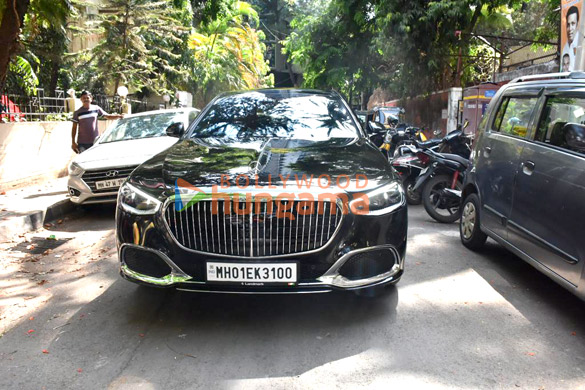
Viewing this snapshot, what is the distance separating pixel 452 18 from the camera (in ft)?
56.4

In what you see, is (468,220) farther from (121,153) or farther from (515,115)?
(121,153)

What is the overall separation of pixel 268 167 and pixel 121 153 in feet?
15.5

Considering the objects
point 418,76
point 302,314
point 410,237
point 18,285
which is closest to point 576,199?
point 302,314

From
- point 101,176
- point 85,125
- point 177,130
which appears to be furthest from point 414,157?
point 85,125

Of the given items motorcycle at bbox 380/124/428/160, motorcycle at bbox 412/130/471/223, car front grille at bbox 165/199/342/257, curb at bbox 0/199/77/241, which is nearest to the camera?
car front grille at bbox 165/199/342/257

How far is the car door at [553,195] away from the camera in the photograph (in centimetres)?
350

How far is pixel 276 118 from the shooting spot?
4.72 meters

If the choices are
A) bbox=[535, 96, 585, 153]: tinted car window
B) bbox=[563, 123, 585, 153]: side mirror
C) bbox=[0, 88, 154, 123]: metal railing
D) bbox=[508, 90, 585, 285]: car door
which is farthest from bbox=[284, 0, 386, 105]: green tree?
bbox=[563, 123, 585, 153]: side mirror

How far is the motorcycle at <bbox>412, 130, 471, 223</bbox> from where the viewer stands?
698cm

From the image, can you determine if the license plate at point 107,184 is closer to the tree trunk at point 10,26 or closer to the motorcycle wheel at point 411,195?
the tree trunk at point 10,26

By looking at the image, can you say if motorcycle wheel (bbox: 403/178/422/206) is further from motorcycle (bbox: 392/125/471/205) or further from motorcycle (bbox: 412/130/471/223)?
motorcycle (bbox: 412/130/471/223)

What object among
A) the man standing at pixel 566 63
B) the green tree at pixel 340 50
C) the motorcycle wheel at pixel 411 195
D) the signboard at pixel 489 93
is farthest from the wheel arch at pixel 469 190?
the green tree at pixel 340 50

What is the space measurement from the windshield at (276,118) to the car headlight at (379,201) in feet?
3.58

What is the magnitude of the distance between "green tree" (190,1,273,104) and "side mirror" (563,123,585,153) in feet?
69.3
